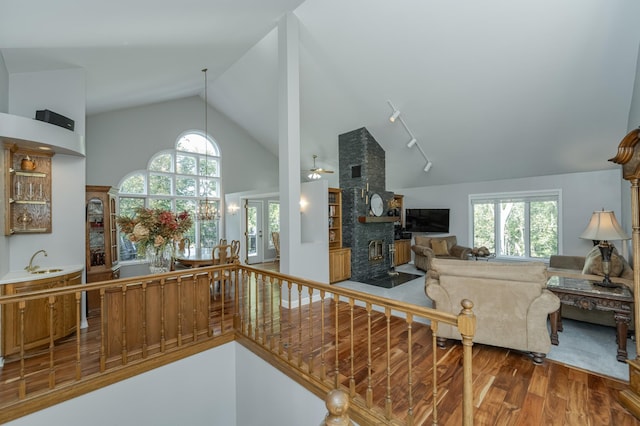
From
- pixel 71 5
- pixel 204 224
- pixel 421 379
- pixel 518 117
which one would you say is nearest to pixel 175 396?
pixel 421 379

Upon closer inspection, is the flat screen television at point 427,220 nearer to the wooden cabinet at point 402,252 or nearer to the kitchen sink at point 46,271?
the wooden cabinet at point 402,252

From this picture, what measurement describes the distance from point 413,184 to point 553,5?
5.36 m

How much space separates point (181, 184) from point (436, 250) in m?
7.25

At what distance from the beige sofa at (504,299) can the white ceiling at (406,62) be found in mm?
3359

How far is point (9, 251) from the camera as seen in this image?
345 cm

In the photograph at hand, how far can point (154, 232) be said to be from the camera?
3148 mm

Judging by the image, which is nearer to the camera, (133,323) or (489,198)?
(133,323)

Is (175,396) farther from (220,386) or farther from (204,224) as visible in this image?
(204,224)

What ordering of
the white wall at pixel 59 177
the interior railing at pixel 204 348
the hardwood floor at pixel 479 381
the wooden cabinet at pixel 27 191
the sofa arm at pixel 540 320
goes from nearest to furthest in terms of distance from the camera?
the hardwood floor at pixel 479 381 → the interior railing at pixel 204 348 → the sofa arm at pixel 540 320 → the wooden cabinet at pixel 27 191 → the white wall at pixel 59 177

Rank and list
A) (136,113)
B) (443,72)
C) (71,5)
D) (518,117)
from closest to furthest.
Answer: (71,5), (443,72), (518,117), (136,113)

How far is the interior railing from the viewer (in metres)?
2.21

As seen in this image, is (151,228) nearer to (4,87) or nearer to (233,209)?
(4,87)

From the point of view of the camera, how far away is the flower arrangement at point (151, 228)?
3075mm

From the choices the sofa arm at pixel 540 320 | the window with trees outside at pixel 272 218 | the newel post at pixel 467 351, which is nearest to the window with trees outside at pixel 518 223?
the sofa arm at pixel 540 320
